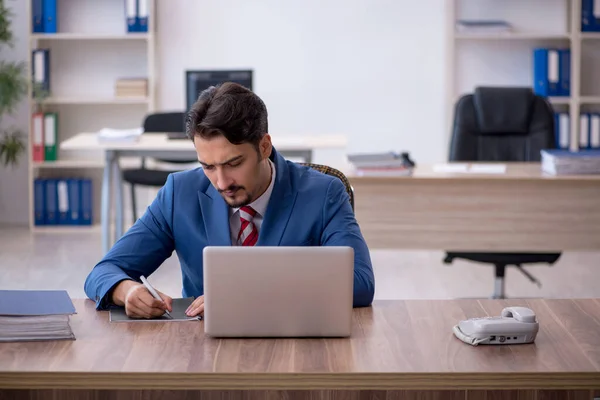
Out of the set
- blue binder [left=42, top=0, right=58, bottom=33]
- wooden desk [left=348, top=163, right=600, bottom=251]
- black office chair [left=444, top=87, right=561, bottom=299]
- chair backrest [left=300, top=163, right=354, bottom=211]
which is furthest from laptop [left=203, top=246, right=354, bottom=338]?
blue binder [left=42, top=0, right=58, bottom=33]

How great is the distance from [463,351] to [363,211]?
2.48m

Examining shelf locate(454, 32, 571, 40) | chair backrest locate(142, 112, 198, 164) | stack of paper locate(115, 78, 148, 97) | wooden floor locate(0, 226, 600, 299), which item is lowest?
wooden floor locate(0, 226, 600, 299)

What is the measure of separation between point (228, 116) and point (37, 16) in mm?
4728

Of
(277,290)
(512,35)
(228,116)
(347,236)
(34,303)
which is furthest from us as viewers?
(512,35)

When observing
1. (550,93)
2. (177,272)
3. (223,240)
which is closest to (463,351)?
(223,240)

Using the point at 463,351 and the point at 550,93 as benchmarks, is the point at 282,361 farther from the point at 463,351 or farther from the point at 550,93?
the point at 550,93

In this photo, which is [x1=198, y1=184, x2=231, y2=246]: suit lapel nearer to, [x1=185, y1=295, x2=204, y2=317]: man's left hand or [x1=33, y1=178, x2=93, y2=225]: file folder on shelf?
[x1=185, y1=295, x2=204, y2=317]: man's left hand

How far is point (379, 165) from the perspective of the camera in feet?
15.0

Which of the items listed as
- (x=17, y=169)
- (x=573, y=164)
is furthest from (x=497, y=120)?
(x=17, y=169)

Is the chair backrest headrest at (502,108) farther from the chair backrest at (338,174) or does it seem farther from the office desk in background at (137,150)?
the chair backrest at (338,174)

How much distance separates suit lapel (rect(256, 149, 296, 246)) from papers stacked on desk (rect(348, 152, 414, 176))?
1968 mm

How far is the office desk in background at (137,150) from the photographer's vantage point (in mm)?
5582

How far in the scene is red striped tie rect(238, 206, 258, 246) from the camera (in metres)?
2.58

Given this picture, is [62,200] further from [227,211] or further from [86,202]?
[227,211]
